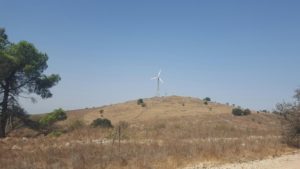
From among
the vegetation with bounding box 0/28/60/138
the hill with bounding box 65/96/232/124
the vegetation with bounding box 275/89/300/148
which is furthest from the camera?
the hill with bounding box 65/96/232/124

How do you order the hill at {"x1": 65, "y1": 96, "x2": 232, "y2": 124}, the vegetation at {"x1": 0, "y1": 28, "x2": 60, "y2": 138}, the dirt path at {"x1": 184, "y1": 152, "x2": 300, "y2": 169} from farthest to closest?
the hill at {"x1": 65, "y1": 96, "x2": 232, "y2": 124} → the vegetation at {"x1": 0, "y1": 28, "x2": 60, "y2": 138} → the dirt path at {"x1": 184, "y1": 152, "x2": 300, "y2": 169}

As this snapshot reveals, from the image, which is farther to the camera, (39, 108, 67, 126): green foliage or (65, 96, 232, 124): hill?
(65, 96, 232, 124): hill

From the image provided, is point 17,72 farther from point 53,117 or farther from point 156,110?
point 156,110

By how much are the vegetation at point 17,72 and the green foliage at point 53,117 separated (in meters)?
2.41

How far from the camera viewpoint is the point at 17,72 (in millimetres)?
39562

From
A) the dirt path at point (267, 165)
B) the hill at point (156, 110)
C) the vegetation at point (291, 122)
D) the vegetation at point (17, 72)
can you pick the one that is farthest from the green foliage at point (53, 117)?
the dirt path at point (267, 165)

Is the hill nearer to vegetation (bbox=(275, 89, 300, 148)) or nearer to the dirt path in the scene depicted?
vegetation (bbox=(275, 89, 300, 148))

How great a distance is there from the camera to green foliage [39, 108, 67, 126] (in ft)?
136

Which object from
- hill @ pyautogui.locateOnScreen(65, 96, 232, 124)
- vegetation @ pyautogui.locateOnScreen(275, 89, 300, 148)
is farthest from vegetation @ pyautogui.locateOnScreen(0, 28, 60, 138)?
vegetation @ pyautogui.locateOnScreen(275, 89, 300, 148)

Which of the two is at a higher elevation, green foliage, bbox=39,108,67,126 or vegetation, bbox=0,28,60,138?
vegetation, bbox=0,28,60,138

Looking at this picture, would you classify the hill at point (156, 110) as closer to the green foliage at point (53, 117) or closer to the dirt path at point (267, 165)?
the green foliage at point (53, 117)

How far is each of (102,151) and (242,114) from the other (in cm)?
4183

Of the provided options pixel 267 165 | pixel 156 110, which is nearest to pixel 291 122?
pixel 267 165

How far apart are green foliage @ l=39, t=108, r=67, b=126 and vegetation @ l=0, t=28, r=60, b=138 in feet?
7.91
